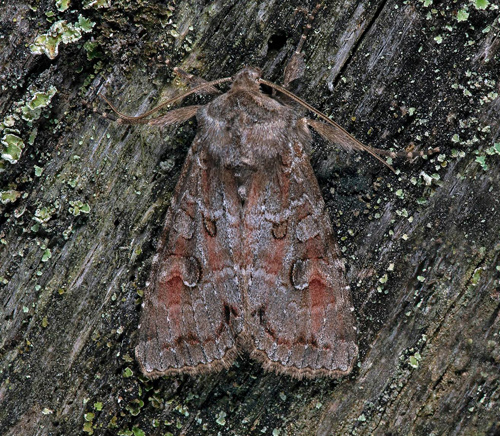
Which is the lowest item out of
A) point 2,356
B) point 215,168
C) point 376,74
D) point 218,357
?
point 2,356

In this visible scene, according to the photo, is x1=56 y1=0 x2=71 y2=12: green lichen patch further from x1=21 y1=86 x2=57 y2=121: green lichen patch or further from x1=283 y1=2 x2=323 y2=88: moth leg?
x1=283 y1=2 x2=323 y2=88: moth leg

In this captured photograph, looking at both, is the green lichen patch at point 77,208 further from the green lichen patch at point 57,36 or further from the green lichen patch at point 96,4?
the green lichen patch at point 96,4

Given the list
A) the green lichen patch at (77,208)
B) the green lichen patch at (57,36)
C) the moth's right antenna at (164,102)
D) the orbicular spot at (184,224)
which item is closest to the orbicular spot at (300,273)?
the orbicular spot at (184,224)

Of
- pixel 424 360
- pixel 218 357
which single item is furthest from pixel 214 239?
pixel 424 360

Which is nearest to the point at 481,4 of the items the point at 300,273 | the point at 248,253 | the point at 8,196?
the point at 300,273

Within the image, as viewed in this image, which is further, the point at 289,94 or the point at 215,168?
the point at 215,168

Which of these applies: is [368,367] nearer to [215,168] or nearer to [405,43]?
[215,168]

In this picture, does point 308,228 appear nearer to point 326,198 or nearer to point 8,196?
point 326,198
